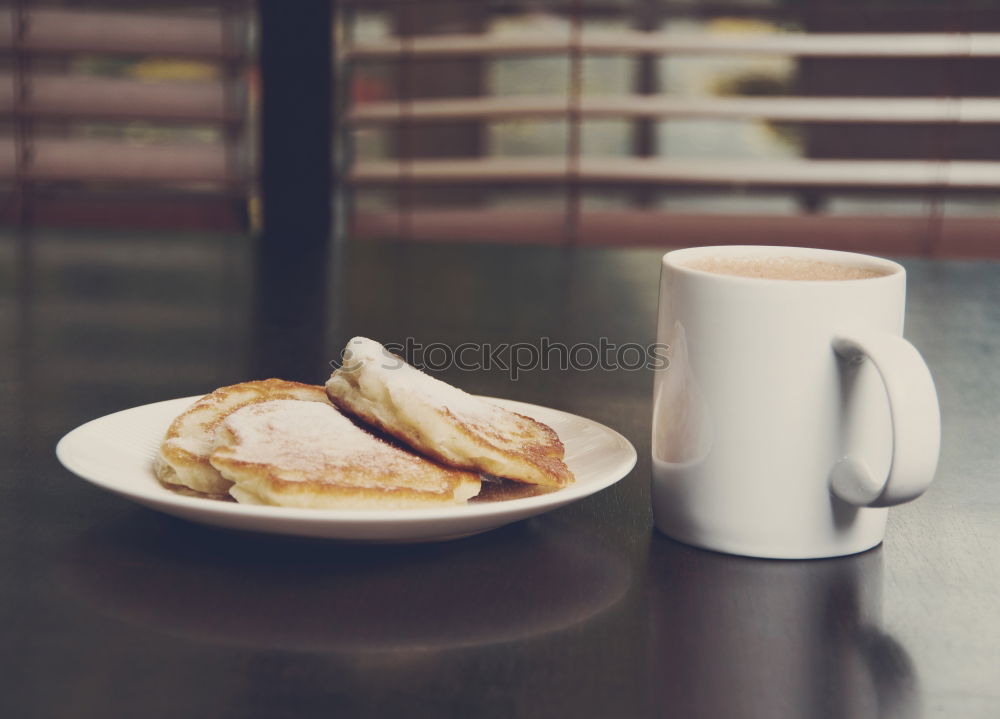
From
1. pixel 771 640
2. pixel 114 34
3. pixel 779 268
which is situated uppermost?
pixel 114 34

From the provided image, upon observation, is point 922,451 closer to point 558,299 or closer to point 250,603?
point 250,603

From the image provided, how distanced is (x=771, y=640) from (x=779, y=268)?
0.25 meters

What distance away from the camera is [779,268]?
0.65 meters

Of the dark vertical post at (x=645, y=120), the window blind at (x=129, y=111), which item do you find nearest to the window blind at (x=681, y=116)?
the dark vertical post at (x=645, y=120)

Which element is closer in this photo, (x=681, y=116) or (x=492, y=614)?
(x=492, y=614)

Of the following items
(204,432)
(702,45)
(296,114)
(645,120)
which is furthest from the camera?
(645,120)

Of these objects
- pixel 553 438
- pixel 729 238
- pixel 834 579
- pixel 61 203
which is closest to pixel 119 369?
pixel 553 438

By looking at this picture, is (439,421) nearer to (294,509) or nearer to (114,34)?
(294,509)

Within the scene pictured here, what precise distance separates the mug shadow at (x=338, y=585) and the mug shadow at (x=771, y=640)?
0.03 m

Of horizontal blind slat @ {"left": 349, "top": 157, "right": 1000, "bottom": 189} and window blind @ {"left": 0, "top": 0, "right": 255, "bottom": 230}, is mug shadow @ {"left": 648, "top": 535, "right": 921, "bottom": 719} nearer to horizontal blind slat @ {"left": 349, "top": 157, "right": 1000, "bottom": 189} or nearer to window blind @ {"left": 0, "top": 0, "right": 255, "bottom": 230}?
horizontal blind slat @ {"left": 349, "top": 157, "right": 1000, "bottom": 189}

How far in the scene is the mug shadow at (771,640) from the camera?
0.42 metres

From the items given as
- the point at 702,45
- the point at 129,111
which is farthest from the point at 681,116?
the point at 129,111

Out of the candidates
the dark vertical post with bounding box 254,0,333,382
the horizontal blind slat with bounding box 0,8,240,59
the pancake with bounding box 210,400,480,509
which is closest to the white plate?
the pancake with bounding box 210,400,480,509

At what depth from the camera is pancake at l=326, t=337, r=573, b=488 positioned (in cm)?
55
